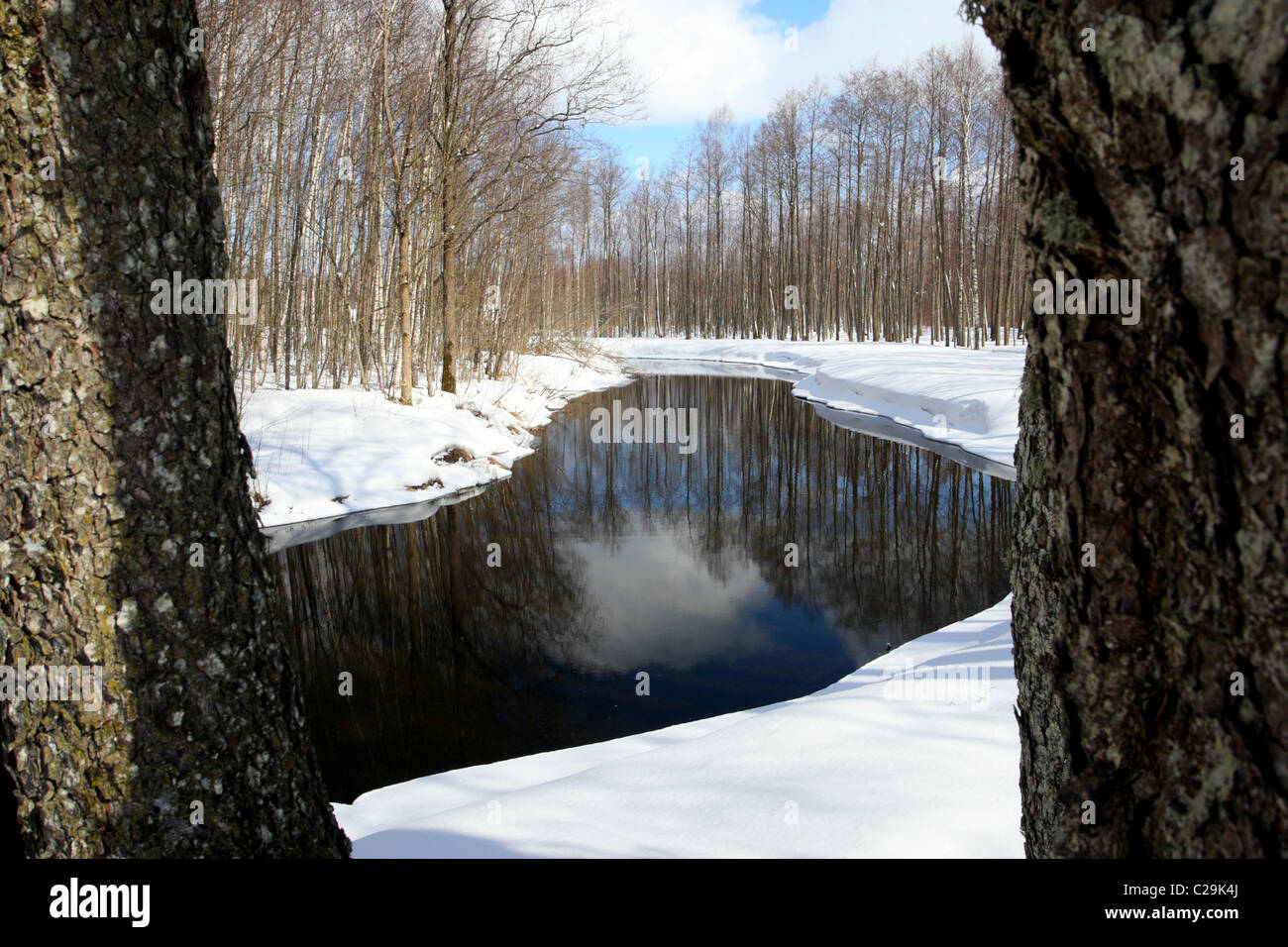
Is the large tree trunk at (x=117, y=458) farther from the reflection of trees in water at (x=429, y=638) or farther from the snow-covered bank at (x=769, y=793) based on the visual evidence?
the reflection of trees in water at (x=429, y=638)

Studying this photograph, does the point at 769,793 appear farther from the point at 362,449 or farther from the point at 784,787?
the point at 362,449

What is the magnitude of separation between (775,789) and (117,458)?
2.45 meters

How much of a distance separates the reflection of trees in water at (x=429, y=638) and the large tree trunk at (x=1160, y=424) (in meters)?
4.04

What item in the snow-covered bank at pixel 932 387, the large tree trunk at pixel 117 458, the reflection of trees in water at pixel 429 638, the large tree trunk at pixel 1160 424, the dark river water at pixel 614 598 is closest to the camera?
the large tree trunk at pixel 1160 424

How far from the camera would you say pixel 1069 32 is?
1099 millimetres

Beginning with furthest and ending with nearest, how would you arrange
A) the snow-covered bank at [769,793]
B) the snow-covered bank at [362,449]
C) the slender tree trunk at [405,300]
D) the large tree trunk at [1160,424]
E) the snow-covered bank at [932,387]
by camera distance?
1. the snow-covered bank at [932,387]
2. the slender tree trunk at [405,300]
3. the snow-covered bank at [362,449]
4. the snow-covered bank at [769,793]
5. the large tree trunk at [1160,424]

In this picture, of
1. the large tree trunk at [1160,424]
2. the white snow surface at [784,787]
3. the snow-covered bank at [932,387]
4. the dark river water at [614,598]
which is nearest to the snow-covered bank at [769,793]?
the white snow surface at [784,787]

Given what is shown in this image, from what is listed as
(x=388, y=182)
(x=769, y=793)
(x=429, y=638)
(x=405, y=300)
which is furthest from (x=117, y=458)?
(x=388, y=182)

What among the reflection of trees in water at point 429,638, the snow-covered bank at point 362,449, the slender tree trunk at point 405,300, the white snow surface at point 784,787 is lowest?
the reflection of trees in water at point 429,638

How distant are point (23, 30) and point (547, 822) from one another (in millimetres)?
2712

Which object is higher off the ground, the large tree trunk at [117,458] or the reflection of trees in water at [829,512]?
the large tree trunk at [117,458]

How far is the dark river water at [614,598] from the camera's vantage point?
5.25m

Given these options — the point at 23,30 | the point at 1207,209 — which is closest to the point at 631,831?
the point at 1207,209
